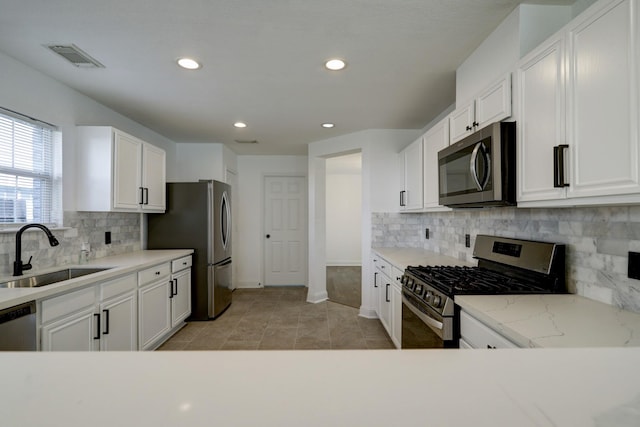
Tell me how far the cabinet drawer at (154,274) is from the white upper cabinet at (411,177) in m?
2.68

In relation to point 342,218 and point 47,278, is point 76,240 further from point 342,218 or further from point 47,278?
point 342,218

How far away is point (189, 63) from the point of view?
219 cm

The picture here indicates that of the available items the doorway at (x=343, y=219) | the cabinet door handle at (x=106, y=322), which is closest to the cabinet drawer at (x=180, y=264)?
the cabinet door handle at (x=106, y=322)

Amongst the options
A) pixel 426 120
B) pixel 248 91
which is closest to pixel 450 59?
pixel 426 120

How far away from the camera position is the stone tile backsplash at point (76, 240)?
2123 mm

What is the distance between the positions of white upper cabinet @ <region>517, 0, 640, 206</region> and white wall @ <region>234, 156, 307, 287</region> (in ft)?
14.2

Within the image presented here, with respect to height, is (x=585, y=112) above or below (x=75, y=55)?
below

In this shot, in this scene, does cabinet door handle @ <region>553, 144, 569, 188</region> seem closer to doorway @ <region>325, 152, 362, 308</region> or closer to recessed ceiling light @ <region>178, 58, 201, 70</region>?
recessed ceiling light @ <region>178, 58, 201, 70</region>

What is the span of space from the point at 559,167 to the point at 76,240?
352 centimetres

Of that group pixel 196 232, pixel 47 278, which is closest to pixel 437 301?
pixel 47 278

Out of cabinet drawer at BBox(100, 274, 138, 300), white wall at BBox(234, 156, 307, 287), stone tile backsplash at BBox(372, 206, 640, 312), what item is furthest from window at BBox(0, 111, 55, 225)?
stone tile backsplash at BBox(372, 206, 640, 312)

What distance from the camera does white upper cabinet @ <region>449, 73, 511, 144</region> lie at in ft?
5.32

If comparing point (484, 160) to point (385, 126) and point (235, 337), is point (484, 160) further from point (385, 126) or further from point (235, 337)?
point (235, 337)

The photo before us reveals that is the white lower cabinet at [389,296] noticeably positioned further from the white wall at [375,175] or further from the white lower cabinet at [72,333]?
the white lower cabinet at [72,333]
